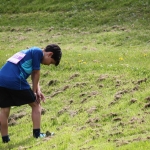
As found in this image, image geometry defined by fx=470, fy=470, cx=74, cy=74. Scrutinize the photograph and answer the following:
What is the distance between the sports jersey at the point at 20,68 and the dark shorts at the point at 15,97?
0.13 metres

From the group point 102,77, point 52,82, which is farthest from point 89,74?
point 52,82

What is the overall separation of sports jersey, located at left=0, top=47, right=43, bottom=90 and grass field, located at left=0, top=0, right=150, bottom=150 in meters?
1.12

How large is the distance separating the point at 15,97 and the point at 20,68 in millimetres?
553

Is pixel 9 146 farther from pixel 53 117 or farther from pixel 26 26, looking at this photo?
pixel 26 26

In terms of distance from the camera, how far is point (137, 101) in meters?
9.55

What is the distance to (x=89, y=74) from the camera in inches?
521

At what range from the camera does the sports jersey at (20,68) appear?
8.27 meters

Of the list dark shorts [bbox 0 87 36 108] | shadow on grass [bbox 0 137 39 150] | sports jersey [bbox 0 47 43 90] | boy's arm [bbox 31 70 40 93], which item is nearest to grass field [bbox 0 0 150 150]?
shadow on grass [bbox 0 137 39 150]

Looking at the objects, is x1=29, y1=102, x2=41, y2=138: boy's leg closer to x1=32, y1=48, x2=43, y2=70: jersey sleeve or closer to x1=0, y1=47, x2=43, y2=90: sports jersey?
x1=0, y1=47, x2=43, y2=90: sports jersey

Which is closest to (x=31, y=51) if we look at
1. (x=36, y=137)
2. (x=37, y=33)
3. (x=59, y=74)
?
(x=36, y=137)

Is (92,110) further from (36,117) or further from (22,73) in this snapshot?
(22,73)

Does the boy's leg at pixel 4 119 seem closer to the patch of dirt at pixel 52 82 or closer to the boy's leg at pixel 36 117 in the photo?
the boy's leg at pixel 36 117

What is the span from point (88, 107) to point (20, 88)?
222 centimetres

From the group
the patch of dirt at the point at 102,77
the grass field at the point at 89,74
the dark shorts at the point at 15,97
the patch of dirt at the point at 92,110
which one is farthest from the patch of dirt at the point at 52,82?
the dark shorts at the point at 15,97
